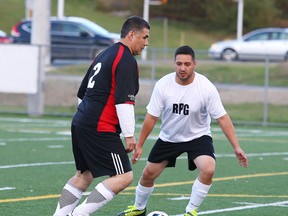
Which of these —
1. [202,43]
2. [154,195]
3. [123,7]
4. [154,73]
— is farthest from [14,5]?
[154,195]

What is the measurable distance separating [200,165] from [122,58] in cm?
180

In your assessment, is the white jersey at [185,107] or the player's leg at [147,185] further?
the player's leg at [147,185]

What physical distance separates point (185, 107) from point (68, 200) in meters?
1.69

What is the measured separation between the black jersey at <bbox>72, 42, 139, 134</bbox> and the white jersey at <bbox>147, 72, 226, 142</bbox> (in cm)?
126

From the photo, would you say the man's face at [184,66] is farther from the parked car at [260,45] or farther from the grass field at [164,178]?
the parked car at [260,45]

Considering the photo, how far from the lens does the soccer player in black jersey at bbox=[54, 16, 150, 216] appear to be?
8.40m

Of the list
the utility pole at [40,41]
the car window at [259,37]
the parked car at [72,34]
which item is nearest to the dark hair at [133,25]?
the utility pole at [40,41]

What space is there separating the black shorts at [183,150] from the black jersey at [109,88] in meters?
1.37

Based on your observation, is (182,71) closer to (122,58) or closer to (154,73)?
(122,58)

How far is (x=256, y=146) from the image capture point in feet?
60.5

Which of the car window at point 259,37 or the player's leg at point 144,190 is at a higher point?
the car window at point 259,37

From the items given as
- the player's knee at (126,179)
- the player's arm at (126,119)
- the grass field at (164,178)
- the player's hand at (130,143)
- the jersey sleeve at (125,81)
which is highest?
the jersey sleeve at (125,81)

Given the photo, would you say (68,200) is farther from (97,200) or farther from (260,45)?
(260,45)

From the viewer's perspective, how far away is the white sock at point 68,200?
880cm
